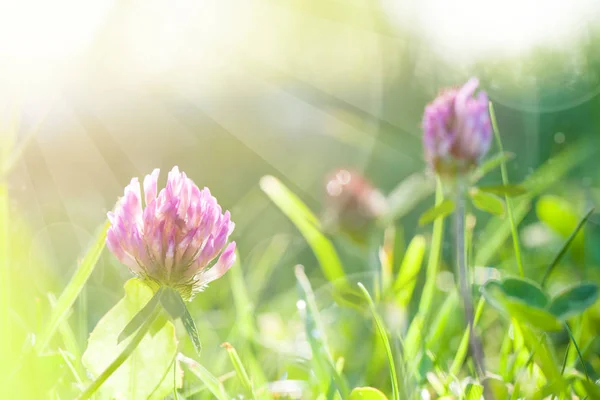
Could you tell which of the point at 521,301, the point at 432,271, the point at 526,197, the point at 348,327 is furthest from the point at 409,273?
the point at 521,301

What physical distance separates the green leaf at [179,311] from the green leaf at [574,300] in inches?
13.5

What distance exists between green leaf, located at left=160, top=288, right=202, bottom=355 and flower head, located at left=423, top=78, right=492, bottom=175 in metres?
0.44

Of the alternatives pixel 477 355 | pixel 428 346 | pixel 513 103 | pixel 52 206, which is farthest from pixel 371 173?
pixel 477 355

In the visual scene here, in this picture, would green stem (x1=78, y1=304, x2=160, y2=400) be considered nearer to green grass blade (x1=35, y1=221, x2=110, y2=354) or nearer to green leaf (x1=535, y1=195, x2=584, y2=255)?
green grass blade (x1=35, y1=221, x2=110, y2=354)

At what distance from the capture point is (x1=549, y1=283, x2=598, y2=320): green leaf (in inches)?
22.6

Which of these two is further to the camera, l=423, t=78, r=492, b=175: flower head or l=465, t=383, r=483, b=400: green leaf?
l=423, t=78, r=492, b=175: flower head

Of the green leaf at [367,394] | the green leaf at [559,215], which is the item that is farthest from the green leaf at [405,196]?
the green leaf at [367,394]

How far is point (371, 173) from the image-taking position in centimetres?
215

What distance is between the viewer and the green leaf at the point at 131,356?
69 cm

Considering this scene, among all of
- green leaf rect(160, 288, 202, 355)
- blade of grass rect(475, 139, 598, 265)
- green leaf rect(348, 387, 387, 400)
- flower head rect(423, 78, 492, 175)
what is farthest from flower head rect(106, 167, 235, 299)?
blade of grass rect(475, 139, 598, 265)

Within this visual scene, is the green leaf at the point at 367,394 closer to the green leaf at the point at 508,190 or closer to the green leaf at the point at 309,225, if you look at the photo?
the green leaf at the point at 508,190

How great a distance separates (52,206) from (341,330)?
3.66ft

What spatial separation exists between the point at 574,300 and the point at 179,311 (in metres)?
0.37

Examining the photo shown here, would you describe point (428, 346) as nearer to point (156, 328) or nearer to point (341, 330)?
point (341, 330)
